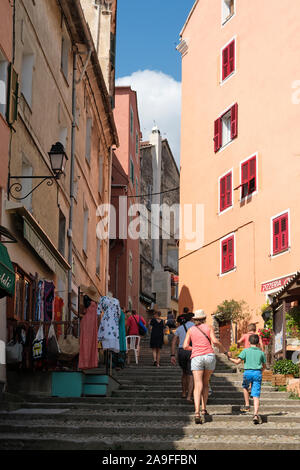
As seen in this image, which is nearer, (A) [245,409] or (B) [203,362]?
(B) [203,362]

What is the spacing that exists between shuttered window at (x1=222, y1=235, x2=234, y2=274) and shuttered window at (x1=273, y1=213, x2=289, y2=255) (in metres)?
2.69

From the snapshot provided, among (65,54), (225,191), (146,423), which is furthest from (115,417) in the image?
(225,191)

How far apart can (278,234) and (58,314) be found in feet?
28.3

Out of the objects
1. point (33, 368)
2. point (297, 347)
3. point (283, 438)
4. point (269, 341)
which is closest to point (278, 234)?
point (269, 341)

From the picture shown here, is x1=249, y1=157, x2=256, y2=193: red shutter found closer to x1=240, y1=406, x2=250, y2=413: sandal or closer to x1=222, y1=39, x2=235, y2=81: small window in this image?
x1=222, y1=39, x2=235, y2=81: small window

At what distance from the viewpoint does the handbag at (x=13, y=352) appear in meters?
12.9

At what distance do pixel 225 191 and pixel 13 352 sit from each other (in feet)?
51.1

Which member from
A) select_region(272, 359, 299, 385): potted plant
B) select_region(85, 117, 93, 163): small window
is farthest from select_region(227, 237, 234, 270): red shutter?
select_region(272, 359, 299, 385): potted plant

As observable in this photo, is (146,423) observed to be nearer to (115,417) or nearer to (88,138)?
(115,417)

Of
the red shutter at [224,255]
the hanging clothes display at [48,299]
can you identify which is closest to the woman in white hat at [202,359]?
the hanging clothes display at [48,299]

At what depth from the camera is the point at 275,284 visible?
23.3m

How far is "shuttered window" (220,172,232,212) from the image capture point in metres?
26.9

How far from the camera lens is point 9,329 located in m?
13.5

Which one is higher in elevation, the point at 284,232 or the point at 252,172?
the point at 252,172
